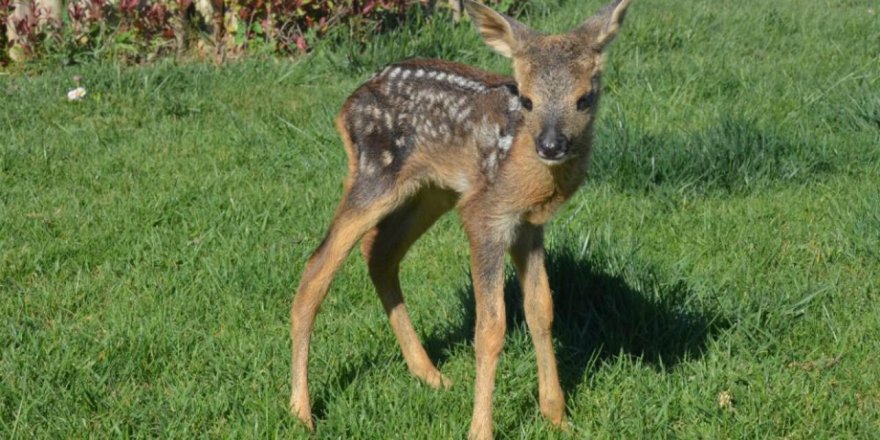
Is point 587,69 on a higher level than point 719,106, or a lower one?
higher

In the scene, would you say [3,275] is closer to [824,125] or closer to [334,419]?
[334,419]

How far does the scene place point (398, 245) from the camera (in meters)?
5.06

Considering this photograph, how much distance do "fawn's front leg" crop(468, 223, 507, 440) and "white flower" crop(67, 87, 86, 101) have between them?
437 cm

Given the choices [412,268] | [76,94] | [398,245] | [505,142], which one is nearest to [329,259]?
[398,245]

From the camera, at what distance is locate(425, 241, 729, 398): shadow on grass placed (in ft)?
16.0

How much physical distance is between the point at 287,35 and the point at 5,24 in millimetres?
2029

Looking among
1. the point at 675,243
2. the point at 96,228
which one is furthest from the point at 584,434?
the point at 96,228

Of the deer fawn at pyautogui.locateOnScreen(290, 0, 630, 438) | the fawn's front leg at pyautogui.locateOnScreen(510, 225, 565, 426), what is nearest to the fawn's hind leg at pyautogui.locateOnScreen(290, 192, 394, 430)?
the deer fawn at pyautogui.locateOnScreen(290, 0, 630, 438)

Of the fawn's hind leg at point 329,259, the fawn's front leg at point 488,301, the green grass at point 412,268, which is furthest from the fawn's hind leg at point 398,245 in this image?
the fawn's front leg at point 488,301

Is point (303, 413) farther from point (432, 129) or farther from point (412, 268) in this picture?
point (412, 268)

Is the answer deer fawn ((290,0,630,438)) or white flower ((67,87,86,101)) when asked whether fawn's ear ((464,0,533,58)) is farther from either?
white flower ((67,87,86,101))

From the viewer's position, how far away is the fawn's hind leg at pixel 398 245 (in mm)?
4914

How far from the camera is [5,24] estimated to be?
9.12 metres

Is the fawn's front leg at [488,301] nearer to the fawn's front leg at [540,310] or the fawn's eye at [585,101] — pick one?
the fawn's front leg at [540,310]
